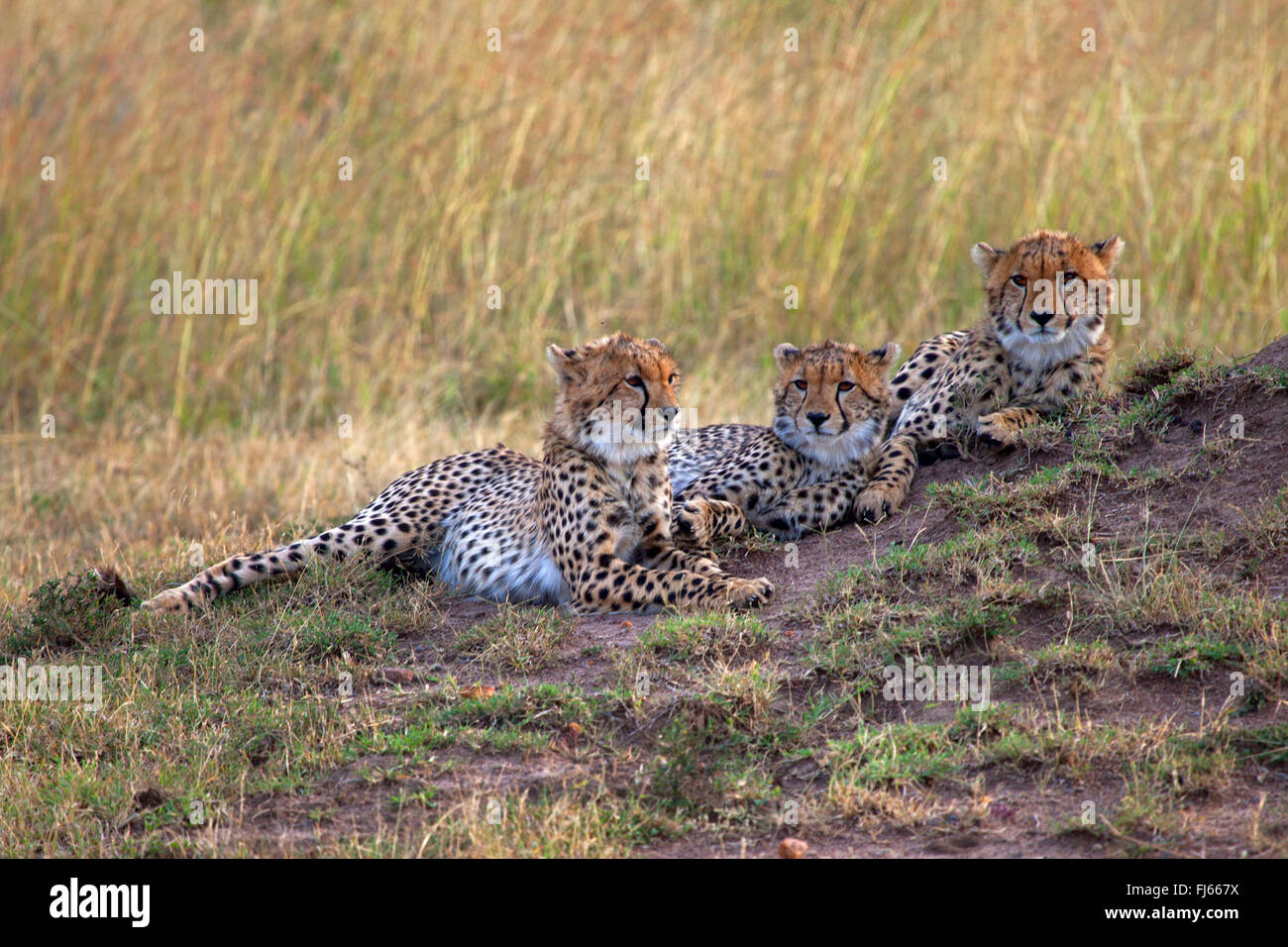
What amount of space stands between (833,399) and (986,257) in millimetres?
861

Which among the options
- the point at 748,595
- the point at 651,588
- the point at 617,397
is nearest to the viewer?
the point at 748,595

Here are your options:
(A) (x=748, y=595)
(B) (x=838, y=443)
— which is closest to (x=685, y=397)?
(B) (x=838, y=443)

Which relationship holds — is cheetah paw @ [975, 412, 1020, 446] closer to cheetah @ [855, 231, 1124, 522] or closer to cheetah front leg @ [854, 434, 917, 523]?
cheetah @ [855, 231, 1124, 522]

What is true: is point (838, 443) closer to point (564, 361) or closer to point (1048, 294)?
point (1048, 294)

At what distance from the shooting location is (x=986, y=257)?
5.63 meters

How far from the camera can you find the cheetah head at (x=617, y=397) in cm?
503

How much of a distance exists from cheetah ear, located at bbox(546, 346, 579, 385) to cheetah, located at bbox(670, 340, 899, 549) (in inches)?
26.5

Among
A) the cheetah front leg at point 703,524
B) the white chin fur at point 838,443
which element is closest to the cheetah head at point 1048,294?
the white chin fur at point 838,443

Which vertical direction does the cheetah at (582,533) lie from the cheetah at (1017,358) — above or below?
below

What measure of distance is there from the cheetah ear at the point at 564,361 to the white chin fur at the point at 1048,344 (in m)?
1.72

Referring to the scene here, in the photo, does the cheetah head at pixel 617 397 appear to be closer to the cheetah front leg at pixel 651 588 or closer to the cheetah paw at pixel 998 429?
the cheetah front leg at pixel 651 588

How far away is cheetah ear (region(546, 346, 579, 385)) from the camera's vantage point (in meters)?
5.19

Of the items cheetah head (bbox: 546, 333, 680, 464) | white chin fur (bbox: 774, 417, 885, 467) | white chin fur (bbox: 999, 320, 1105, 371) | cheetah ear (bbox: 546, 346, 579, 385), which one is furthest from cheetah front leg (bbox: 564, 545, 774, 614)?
white chin fur (bbox: 999, 320, 1105, 371)
